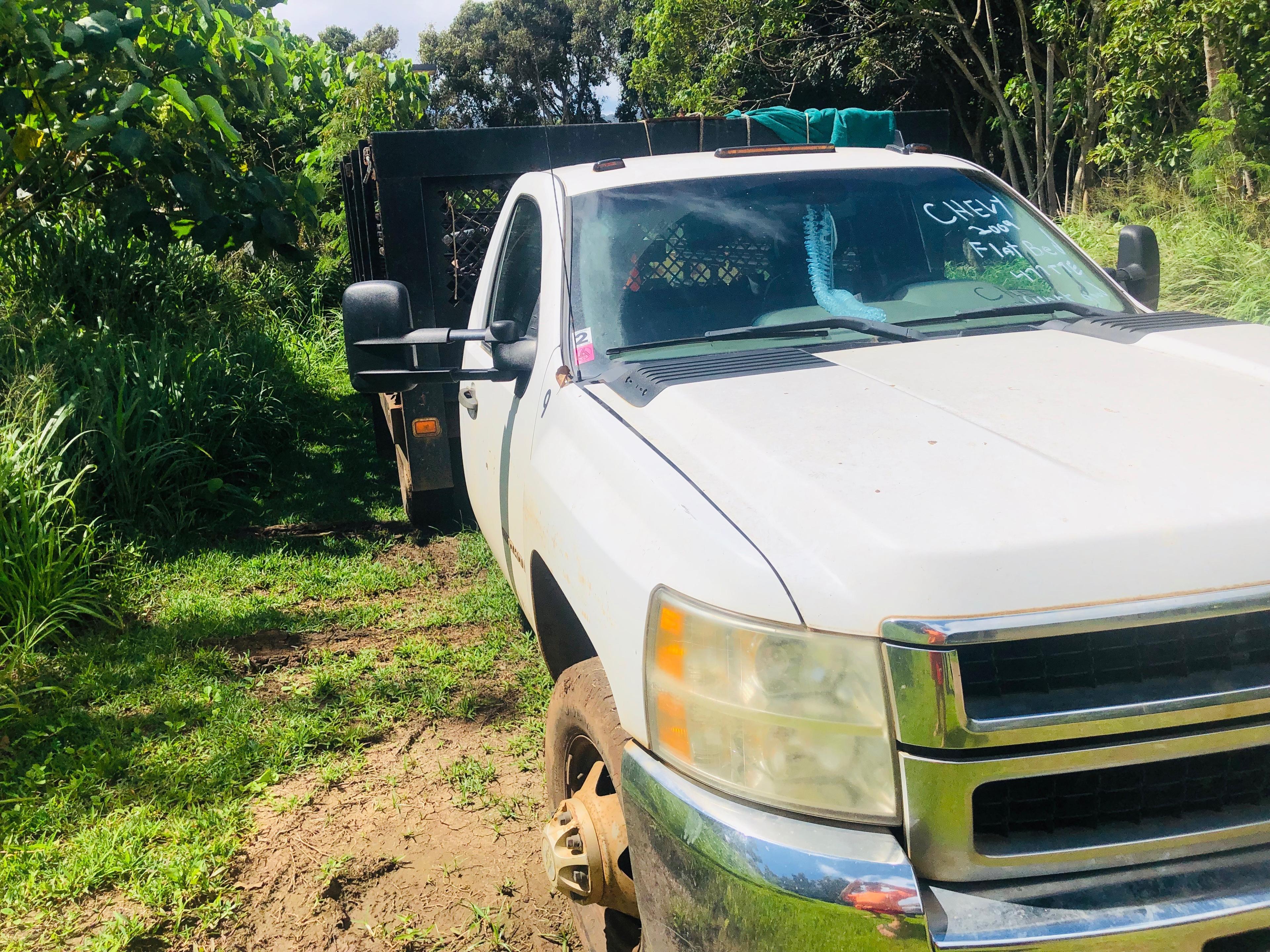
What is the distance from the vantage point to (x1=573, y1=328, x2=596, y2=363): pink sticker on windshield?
9.19 feet

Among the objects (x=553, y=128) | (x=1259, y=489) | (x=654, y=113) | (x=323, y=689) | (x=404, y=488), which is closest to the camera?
(x=1259, y=489)

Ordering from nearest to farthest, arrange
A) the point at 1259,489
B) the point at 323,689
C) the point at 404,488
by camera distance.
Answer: the point at 1259,489, the point at 323,689, the point at 404,488

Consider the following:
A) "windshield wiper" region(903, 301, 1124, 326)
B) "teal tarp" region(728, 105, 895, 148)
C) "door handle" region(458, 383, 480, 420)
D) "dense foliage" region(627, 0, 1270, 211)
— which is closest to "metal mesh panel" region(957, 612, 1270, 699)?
"windshield wiper" region(903, 301, 1124, 326)

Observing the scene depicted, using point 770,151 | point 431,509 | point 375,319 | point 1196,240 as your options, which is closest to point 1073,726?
point 375,319

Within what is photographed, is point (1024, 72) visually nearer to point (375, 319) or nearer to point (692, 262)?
point (692, 262)

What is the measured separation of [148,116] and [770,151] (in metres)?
4.62

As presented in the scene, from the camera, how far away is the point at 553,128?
5.32 meters

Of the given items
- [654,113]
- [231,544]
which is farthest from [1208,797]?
[654,113]

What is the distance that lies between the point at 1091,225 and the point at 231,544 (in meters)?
8.86

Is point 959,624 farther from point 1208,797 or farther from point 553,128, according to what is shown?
point 553,128

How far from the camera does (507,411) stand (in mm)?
3277

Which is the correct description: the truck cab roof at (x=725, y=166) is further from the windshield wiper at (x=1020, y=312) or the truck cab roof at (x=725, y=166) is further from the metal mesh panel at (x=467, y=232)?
the metal mesh panel at (x=467, y=232)

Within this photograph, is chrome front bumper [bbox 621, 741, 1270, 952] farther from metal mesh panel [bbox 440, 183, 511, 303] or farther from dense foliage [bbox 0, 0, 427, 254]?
dense foliage [bbox 0, 0, 427, 254]

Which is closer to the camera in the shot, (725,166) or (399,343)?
(399,343)
